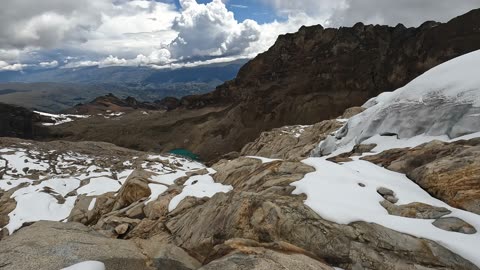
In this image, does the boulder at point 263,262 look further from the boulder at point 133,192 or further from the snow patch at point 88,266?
the boulder at point 133,192

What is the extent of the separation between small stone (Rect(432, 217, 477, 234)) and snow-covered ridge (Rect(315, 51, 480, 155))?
941 centimetres

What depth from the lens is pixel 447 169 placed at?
47.4ft

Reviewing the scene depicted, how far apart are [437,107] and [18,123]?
190 metres

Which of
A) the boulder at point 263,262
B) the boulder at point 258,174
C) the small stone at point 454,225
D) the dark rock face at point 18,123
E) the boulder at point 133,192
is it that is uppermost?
the boulder at point 263,262

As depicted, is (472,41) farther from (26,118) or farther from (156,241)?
(26,118)

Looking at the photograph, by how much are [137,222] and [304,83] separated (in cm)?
12564

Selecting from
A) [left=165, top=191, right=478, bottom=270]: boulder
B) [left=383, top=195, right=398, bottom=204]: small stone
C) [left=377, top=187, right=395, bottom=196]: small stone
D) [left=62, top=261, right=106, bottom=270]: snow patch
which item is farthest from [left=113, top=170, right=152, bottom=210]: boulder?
[left=383, top=195, right=398, bottom=204]: small stone

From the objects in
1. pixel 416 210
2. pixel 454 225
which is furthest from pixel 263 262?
pixel 416 210

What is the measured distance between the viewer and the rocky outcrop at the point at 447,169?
1320 cm

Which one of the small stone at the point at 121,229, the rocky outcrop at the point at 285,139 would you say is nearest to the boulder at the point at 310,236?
the small stone at the point at 121,229

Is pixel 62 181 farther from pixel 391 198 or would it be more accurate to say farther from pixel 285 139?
pixel 391 198

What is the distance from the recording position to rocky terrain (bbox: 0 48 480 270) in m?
10.2

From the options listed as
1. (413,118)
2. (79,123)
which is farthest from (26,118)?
(413,118)

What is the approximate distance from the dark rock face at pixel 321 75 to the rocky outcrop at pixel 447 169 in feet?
337
